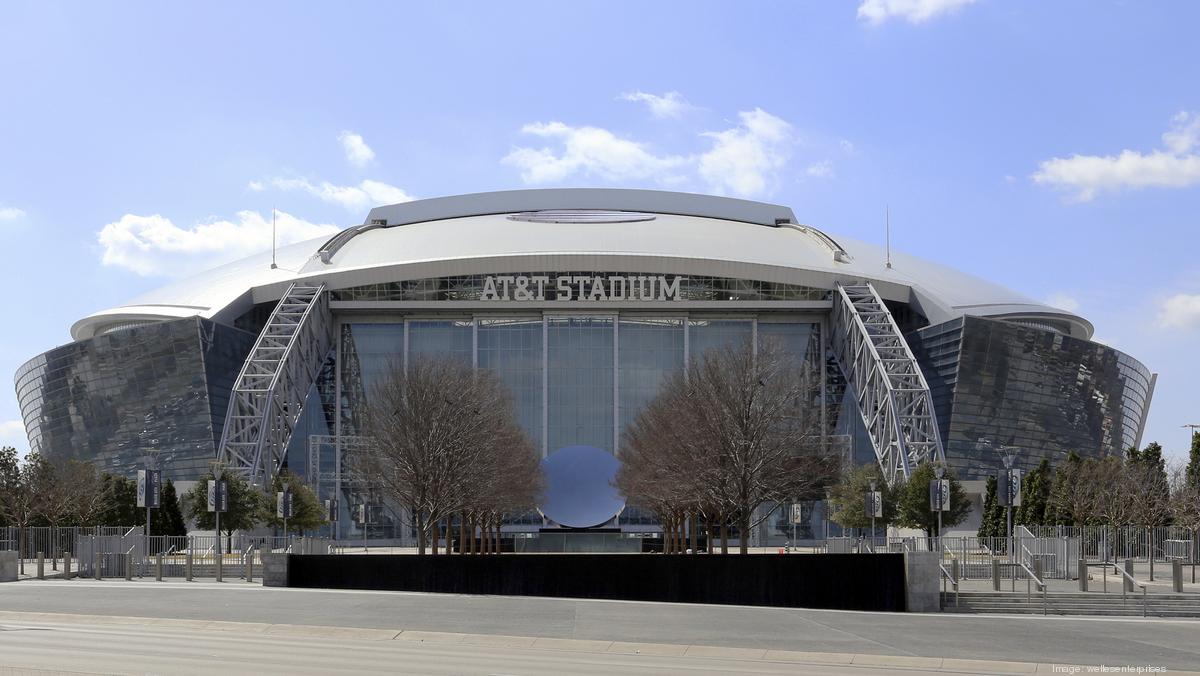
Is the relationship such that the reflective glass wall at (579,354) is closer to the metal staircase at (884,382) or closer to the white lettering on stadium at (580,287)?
the white lettering on stadium at (580,287)

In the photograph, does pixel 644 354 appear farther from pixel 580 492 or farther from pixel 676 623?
pixel 676 623

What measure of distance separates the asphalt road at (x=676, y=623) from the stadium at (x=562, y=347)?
48778 mm

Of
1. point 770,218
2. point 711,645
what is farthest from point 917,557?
point 770,218

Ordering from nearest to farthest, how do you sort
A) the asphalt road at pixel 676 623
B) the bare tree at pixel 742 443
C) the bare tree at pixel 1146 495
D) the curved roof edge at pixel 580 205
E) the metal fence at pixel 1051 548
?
→ the asphalt road at pixel 676 623 < the metal fence at pixel 1051 548 < the bare tree at pixel 742 443 < the bare tree at pixel 1146 495 < the curved roof edge at pixel 580 205

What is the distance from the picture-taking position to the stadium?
89250 millimetres

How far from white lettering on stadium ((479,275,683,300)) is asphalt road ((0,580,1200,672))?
5779 cm

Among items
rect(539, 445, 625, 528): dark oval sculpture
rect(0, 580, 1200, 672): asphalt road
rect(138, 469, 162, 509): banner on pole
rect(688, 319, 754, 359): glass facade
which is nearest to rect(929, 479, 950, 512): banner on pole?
rect(0, 580, 1200, 672): asphalt road

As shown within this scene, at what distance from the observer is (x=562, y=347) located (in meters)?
99.4

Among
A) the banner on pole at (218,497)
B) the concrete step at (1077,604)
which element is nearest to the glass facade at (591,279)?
the banner on pole at (218,497)

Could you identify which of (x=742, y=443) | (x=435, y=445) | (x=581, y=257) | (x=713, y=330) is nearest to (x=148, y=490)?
(x=435, y=445)

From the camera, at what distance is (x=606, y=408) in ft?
324

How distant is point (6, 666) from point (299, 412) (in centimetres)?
7294

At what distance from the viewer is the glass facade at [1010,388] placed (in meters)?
88.6

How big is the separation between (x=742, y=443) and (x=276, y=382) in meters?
41.4
